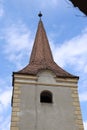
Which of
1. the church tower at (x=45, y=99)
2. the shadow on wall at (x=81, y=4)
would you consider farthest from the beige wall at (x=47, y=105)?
the shadow on wall at (x=81, y=4)

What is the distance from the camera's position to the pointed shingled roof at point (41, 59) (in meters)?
15.3

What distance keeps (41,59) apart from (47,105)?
4441 mm

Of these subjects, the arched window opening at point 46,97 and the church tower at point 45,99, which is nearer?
the church tower at point 45,99

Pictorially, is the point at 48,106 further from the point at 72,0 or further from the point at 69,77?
the point at 72,0

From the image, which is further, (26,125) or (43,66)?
(43,66)

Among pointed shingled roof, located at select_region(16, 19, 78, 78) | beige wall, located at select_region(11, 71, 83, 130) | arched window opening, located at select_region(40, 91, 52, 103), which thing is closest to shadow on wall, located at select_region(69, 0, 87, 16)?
beige wall, located at select_region(11, 71, 83, 130)

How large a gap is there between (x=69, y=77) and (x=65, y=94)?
113 centimetres

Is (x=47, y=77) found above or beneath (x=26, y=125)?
above

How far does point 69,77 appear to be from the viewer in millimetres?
14930

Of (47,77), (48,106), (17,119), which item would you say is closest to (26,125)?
(17,119)

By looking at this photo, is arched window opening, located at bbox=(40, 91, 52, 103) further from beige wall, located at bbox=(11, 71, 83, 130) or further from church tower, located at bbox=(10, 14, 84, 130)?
beige wall, located at bbox=(11, 71, 83, 130)

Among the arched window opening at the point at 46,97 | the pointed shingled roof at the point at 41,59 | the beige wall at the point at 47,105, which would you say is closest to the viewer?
the beige wall at the point at 47,105

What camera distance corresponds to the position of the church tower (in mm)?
12500

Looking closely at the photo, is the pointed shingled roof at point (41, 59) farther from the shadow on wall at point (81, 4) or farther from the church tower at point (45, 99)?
the shadow on wall at point (81, 4)
